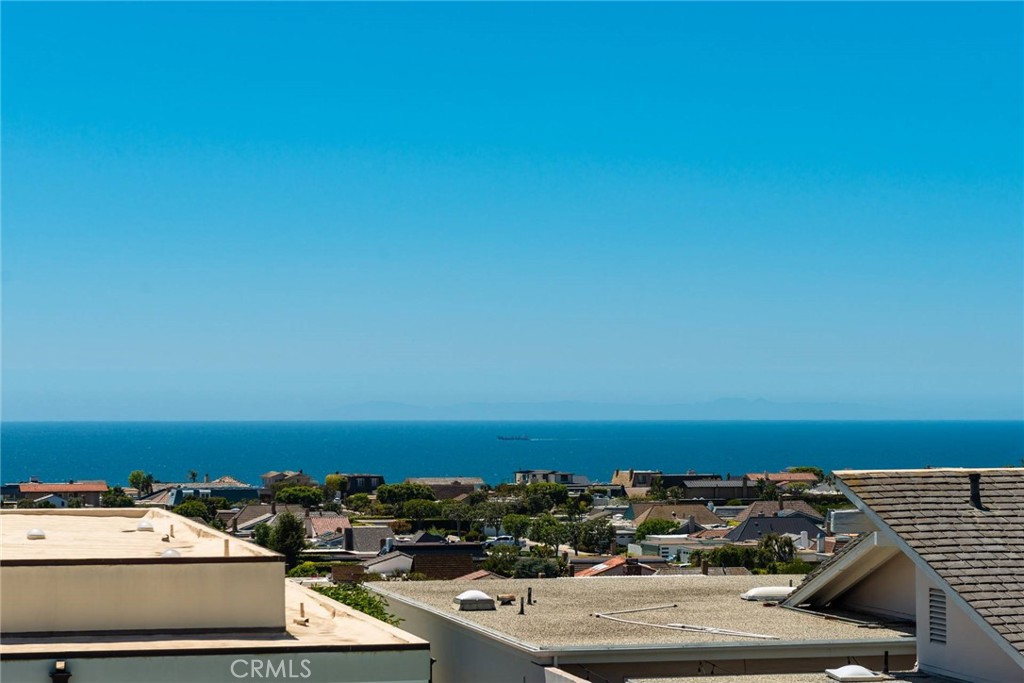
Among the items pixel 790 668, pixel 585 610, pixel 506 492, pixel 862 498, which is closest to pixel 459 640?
pixel 585 610

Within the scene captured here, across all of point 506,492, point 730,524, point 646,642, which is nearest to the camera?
point 646,642

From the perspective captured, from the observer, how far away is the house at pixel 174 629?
10.7 meters

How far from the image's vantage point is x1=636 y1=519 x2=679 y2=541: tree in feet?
258

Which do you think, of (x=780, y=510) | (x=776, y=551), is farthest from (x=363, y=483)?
(x=776, y=551)

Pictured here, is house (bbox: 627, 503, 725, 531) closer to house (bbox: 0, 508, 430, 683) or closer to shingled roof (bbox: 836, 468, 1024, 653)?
shingled roof (bbox: 836, 468, 1024, 653)

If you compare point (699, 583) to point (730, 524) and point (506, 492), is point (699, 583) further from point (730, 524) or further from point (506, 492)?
point (506, 492)

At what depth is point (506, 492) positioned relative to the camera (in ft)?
375

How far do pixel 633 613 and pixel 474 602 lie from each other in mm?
1799

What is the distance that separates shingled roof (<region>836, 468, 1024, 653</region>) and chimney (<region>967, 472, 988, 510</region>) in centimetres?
4

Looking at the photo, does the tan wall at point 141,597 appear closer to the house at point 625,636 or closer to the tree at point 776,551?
the house at point 625,636

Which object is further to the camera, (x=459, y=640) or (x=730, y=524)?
(x=730, y=524)

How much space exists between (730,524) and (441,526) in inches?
716

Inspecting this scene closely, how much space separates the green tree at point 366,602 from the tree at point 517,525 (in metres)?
58.6

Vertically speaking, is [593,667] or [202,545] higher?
[202,545]
